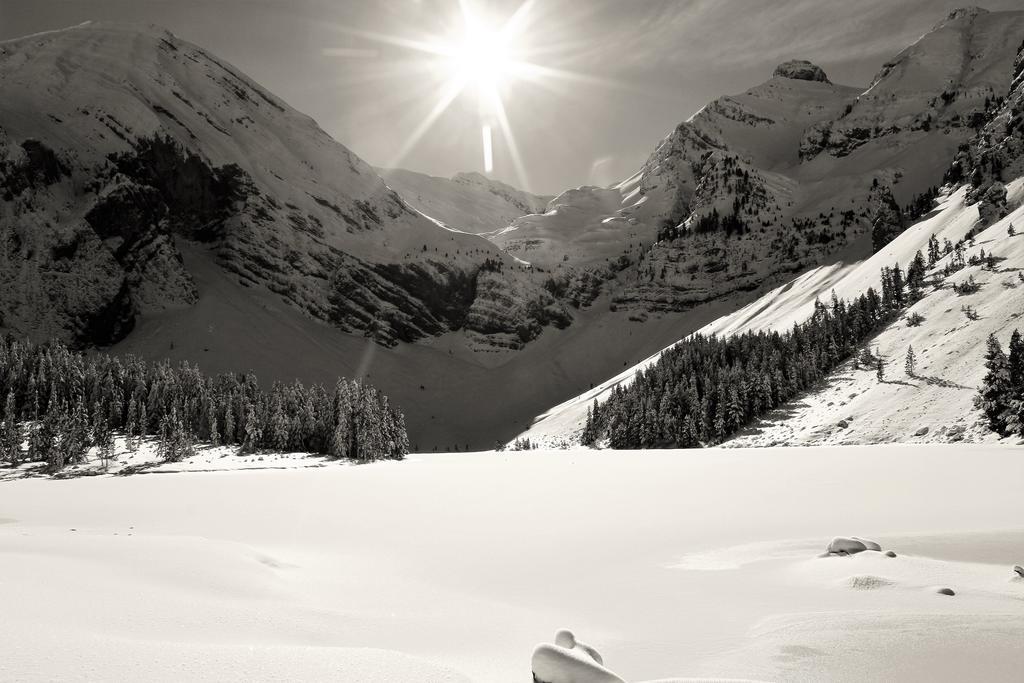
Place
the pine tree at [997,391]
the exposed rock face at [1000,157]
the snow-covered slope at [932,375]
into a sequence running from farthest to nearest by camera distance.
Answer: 1. the exposed rock face at [1000,157]
2. the snow-covered slope at [932,375]
3. the pine tree at [997,391]

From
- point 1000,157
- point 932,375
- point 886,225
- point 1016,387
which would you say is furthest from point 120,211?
point 1000,157

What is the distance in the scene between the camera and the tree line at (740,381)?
74.4 m

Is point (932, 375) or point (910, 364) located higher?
point (910, 364)

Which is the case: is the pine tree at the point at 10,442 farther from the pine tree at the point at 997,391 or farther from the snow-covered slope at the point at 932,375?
the pine tree at the point at 997,391

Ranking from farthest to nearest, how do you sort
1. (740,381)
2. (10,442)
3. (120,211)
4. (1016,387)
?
1. (120,211)
2. (740,381)
3. (10,442)
4. (1016,387)

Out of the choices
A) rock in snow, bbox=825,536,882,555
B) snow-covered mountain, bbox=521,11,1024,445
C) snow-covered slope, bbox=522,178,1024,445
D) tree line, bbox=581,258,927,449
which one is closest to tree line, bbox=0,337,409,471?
tree line, bbox=581,258,927,449

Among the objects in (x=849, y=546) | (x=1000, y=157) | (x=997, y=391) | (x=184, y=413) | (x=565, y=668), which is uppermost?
(x=1000, y=157)

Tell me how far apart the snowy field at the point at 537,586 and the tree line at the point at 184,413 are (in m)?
42.8

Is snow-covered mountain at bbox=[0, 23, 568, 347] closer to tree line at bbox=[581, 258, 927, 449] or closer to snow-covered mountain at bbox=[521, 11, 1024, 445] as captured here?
snow-covered mountain at bbox=[521, 11, 1024, 445]

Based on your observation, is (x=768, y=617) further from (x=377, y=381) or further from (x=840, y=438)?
(x=377, y=381)

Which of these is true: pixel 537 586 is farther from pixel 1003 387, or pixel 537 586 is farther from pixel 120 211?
pixel 120 211

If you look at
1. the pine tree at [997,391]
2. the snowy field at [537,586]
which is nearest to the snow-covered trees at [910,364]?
the pine tree at [997,391]

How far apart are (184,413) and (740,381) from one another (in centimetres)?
7291

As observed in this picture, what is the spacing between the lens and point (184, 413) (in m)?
66.1
